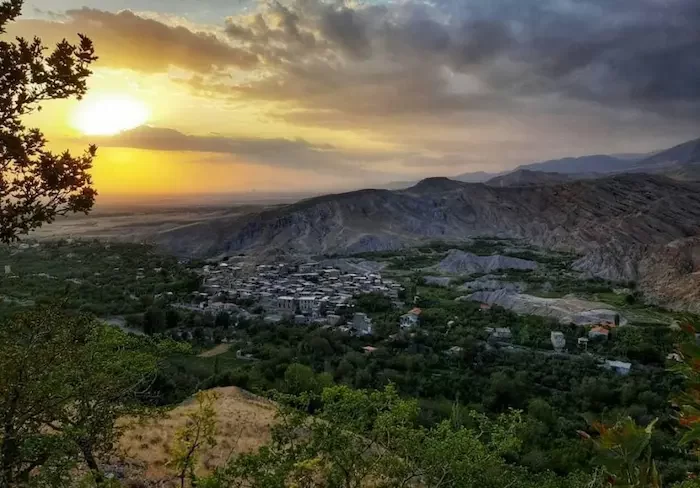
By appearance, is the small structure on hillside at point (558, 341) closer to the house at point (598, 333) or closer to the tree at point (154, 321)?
the house at point (598, 333)

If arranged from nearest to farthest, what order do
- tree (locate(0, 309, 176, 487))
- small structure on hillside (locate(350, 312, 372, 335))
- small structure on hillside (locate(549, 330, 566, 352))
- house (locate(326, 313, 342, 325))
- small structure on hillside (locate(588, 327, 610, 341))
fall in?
tree (locate(0, 309, 176, 487)), small structure on hillside (locate(549, 330, 566, 352)), small structure on hillside (locate(588, 327, 610, 341)), small structure on hillside (locate(350, 312, 372, 335)), house (locate(326, 313, 342, 325))

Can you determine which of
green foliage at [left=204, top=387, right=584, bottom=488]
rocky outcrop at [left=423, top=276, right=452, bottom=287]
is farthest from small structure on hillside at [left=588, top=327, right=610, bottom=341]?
green foliage at [left=204, top=387, right=584, bottom=488]

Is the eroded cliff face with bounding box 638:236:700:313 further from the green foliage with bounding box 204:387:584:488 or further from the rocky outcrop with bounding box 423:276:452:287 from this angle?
the green foliage with bounding box 204:387:584:488

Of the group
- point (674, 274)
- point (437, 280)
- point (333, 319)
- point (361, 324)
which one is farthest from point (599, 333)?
point (437, 280)

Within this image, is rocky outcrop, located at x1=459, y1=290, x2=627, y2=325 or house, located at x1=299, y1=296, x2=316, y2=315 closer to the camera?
rocky outcrop, located at x1=459, y1=290, x2=627, y2=325

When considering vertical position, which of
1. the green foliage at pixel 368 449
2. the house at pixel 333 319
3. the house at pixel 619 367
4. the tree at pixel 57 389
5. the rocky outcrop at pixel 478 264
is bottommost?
the house at pixel 619 367

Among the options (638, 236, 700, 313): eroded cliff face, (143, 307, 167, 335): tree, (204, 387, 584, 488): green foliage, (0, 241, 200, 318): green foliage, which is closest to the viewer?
(204, 387, 584, 488): green foliage

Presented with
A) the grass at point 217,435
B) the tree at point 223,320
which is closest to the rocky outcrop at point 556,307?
the tree at point 223,320
